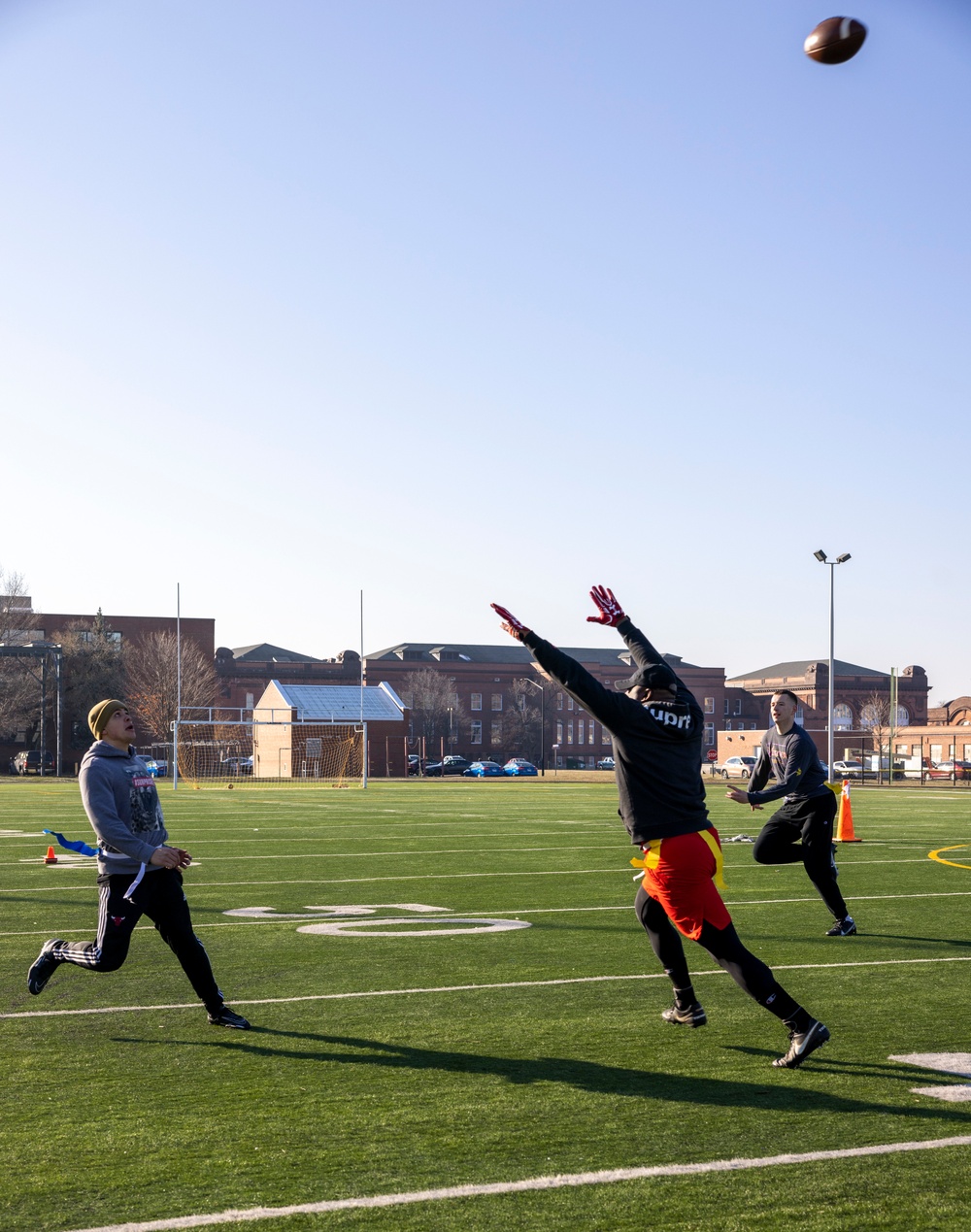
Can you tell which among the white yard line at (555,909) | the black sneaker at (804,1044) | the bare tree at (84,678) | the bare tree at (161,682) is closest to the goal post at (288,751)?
the bare tree at (161,682)

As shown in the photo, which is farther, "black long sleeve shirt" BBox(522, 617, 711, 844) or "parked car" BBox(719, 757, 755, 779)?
"parked car" BBox(719, 757, 755, 779)

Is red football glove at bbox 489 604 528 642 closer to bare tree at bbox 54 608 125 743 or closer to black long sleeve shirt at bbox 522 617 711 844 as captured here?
black long sleeve shirt at bbox 522 617 711 844

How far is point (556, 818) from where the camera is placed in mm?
28000

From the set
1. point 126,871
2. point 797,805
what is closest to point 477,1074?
point 126,871

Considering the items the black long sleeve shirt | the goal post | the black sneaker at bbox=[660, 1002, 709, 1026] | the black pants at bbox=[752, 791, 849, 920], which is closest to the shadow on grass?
the black sneaker at bbox=[660, 1002, 709, 1026]

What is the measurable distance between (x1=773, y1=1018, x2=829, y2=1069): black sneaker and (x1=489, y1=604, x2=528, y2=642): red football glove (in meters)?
2.26

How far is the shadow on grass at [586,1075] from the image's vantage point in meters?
5.58

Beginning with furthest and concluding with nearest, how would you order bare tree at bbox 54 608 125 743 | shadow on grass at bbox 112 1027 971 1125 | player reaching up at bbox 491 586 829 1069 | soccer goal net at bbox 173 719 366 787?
1. bare tree at bbox 54 608 125 743
2. soccer goal net at bbox 173 719 366 787
3. player reaching up at bbox 491 586 829 1069
4. shadow on grass at bbox 112 1027 971 1125

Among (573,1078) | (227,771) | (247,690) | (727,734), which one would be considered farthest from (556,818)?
(247,690)

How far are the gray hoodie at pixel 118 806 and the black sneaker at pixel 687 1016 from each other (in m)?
2.84

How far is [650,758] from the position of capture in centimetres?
654

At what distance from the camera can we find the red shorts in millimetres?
→ 6363

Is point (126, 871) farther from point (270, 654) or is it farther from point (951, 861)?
point (270, 654)

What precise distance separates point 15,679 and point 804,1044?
8056 centimetres
